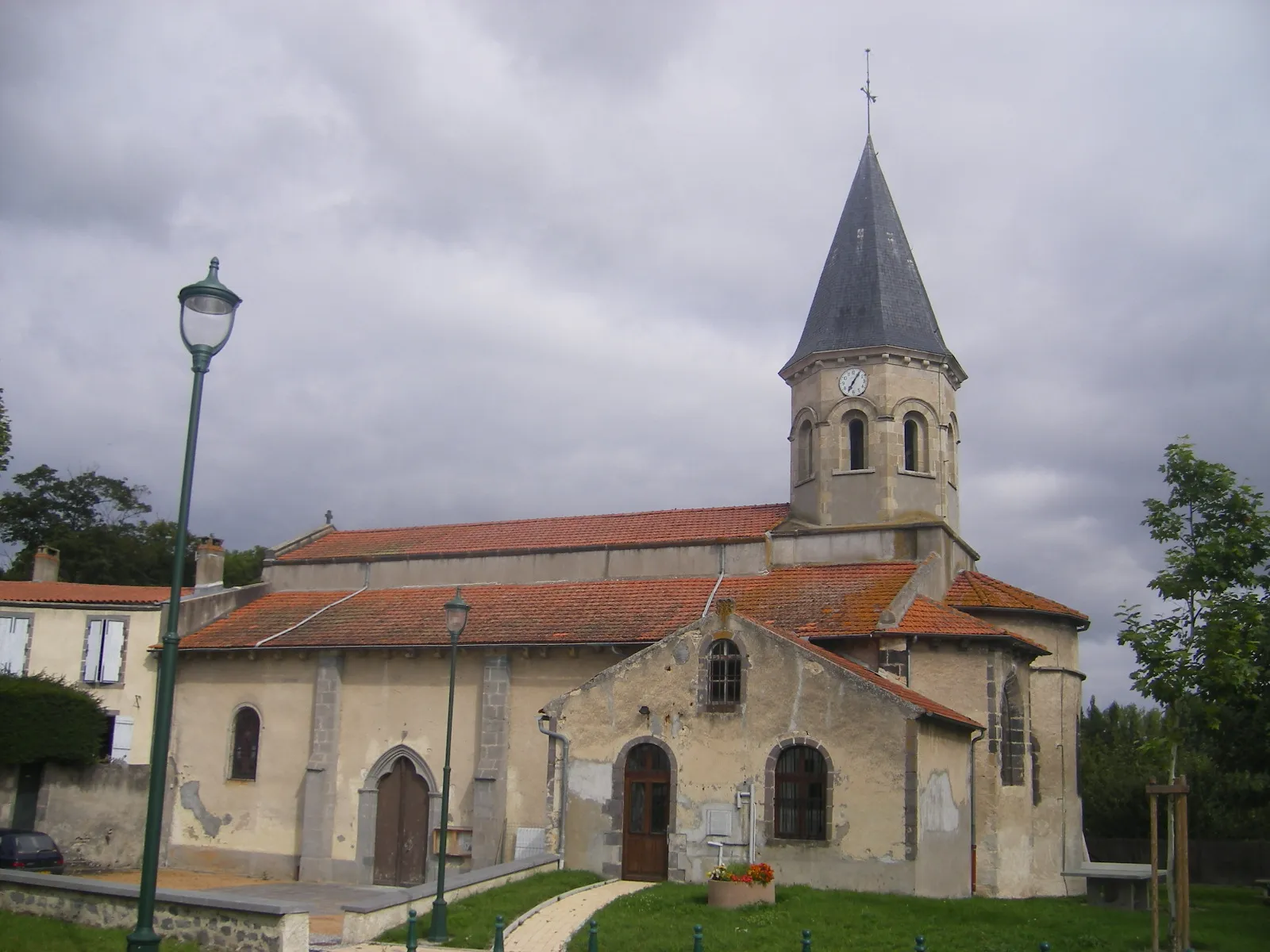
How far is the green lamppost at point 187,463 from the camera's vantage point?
29.9 feet

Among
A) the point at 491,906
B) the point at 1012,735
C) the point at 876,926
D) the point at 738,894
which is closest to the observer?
the point at 876,926

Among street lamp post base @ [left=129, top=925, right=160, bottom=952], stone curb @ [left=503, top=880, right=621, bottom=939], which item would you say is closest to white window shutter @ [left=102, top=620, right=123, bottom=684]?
stone curb @ [left=503, top=880, right=621, bottom=939]

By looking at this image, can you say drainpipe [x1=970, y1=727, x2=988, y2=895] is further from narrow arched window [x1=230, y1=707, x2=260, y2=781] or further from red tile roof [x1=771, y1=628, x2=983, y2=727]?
narrow arched window [x1=230, y1=707, x2=260, y2=781]

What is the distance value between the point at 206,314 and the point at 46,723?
23163mm

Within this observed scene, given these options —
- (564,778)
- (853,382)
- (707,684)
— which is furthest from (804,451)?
(564,778)

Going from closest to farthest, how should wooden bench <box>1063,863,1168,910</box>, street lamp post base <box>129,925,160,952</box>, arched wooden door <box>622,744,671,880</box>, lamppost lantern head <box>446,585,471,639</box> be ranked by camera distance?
street lamp post base <box>129,925,160,952</box> < lamppost lantern head <box>446,585,471,639</box> < arched wooden door <box>622,744,671,880</box> < wooden bench <box>1063,863,1168,910</box>

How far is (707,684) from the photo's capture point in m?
22.3

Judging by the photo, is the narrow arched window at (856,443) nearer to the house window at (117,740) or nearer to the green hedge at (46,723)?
the house window at (117,740)

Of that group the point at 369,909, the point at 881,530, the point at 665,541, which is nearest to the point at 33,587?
the point at 665,541

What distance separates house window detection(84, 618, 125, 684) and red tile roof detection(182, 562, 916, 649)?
6.95 ft

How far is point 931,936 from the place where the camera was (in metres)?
16.5

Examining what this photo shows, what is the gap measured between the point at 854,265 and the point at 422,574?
48.0 feet

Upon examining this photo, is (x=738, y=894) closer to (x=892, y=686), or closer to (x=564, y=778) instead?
(x=892, y=686)

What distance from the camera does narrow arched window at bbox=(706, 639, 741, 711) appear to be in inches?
871
